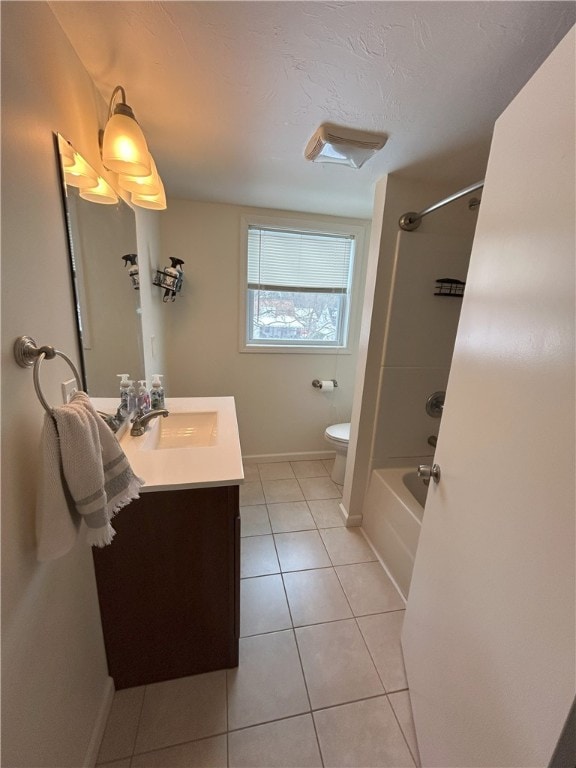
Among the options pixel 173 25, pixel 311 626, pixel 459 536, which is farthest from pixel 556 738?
pixel 173 25

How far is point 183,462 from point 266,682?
968 millimetres

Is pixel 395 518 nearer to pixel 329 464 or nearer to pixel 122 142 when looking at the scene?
pixel 329 464

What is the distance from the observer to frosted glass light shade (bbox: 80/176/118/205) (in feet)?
3.27

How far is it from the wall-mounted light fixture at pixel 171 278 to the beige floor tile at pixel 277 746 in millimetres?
2289

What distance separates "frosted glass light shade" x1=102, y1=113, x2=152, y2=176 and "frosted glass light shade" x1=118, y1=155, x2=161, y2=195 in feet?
0.53

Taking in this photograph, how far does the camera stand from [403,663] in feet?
4.32

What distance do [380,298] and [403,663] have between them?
1.79m

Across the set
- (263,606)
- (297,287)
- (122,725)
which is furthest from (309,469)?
(122,725)

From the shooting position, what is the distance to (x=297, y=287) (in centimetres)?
261

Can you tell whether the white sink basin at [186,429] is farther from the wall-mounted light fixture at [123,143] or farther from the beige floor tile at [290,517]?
the wall-mounted light fixture at [123,143]

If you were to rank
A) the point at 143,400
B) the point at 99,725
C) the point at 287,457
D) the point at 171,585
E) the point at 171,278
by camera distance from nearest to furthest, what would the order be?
the point at 99,725 → the point at 171,585 → the point at 143,400 → the point at 171,278 → the point at 287,457

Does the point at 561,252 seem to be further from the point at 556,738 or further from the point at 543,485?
the point at 556,738

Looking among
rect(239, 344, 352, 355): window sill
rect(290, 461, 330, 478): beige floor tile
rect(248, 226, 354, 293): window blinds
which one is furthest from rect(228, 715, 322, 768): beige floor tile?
rect(248, 226, 354, 293): window blinds

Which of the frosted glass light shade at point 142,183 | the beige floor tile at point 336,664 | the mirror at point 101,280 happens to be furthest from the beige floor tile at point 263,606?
the frosted glass light shade at point 142,183
